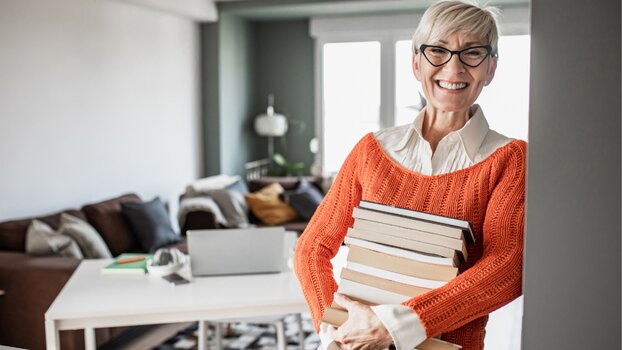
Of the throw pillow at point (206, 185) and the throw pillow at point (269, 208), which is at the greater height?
the throw pillow at point (206, 185)

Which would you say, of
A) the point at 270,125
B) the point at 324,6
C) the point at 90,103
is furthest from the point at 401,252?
the point at 270,125

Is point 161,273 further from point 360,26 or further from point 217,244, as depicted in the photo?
point 360,26

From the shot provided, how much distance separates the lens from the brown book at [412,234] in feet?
4.32

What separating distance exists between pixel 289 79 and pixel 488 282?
282 inches

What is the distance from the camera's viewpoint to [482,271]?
1324mm

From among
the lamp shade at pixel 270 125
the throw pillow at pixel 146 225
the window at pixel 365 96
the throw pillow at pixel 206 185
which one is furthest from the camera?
the lamp shade at pixel 270 125

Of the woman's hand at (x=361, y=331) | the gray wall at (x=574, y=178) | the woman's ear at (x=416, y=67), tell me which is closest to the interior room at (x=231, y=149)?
the gray wall at (x=574, y=178)

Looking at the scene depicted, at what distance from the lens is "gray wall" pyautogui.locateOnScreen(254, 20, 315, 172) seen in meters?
8.26

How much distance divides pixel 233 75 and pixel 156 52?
4.82 ft

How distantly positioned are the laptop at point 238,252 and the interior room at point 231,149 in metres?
0.01

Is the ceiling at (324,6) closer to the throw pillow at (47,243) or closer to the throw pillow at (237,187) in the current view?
the throw pillow at (237,187)

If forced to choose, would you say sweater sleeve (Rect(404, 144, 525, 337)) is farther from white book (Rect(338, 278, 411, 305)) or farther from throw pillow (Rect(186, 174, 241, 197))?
throw pillow (Rect(186, 174, 241, 197))

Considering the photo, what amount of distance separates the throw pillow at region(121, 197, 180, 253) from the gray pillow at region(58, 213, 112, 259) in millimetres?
647

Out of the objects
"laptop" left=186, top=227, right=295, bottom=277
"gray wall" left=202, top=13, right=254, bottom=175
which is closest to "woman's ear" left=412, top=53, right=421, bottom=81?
"laptop" left=186, top=227, right=295, bottom=277
